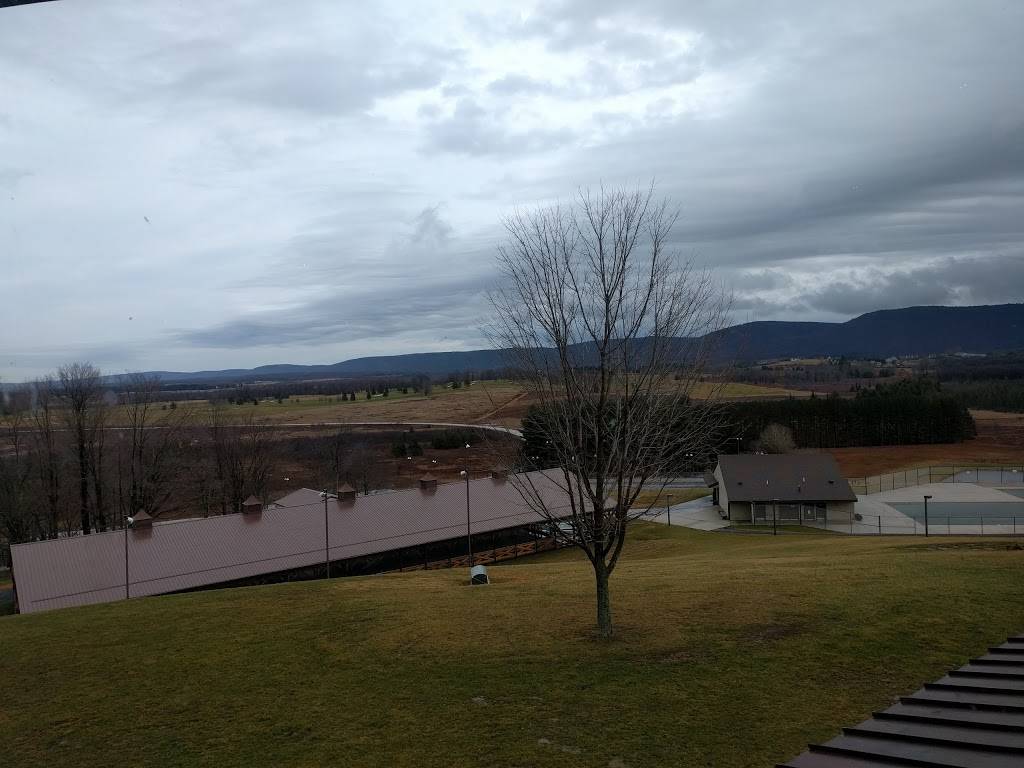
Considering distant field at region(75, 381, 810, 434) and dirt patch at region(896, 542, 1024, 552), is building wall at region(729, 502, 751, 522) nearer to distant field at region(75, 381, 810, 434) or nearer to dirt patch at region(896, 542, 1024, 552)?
dirt patch at region(896, 542, 1024, 552)

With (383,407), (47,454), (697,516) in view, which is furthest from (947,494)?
(383,407)

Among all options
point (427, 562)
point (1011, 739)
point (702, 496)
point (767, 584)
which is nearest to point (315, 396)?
point (702, 496)

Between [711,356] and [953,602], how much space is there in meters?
5.99

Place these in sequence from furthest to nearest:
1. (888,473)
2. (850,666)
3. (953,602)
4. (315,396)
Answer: (315,396) < (888,473) < (953,602) < (850,666)

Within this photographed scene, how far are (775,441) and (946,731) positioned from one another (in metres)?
59.7

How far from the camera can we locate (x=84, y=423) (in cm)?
3875

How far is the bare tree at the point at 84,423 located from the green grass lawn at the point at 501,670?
26.0 metres

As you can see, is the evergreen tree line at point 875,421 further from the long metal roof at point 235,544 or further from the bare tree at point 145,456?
the bare tree at point 145,456

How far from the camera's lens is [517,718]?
26.1 feet

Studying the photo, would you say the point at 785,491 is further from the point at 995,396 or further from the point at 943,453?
the point at 995,396

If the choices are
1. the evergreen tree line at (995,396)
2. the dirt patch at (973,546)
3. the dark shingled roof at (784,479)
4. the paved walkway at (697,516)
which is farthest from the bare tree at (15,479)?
the evergreen tree line at (995,396)

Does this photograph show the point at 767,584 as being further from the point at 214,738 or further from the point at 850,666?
the point at 214,738

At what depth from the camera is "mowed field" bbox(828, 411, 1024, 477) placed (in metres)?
60.1

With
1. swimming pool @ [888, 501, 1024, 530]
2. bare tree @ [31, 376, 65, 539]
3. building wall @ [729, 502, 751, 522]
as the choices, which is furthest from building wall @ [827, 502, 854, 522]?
bare tree @ [31, 376, 65, 539]
